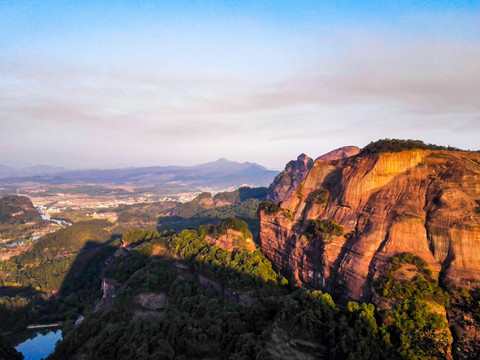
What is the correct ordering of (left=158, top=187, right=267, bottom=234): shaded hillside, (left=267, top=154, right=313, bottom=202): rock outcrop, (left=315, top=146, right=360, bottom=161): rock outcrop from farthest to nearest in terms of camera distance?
1. (left=158, top=187, right=267, bottom=234): shaded hillside
2. (left=267, top=154, right=313, bottom=202): rock outcrop
3. (left=315, top=146, right=360, bottom=161): rock outcrop

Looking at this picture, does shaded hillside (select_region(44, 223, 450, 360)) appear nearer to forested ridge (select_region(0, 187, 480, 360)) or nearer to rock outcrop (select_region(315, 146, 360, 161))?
forested ridge (select_region(0, 187, 480, 360))

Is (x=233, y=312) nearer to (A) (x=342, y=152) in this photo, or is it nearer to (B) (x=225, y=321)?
(B) (x=225, y=321)

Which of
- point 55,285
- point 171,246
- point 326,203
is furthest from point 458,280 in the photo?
point 55,285

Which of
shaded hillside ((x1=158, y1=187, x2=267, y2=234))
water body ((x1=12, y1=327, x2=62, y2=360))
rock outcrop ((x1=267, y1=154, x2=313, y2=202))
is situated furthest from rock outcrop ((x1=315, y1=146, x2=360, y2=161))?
water body ((x1=12, y1=327, x2=62, y2=360))

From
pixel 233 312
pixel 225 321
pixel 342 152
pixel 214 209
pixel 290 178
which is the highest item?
pixel 342 152

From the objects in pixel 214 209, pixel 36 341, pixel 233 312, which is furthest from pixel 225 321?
pixel 214 209
